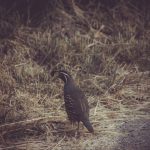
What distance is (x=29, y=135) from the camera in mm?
5633

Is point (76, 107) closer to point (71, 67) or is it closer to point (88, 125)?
point (88, 125)

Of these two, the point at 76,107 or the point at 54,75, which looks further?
the point at 54,75

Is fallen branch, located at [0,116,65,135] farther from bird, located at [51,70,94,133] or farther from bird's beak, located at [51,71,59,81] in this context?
bird's beak, located at [51,71,59,81]

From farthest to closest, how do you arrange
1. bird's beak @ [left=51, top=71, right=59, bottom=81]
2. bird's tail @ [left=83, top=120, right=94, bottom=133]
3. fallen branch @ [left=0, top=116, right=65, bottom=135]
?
bird's beak @ [left=51, top=71, right=59, bottom=81]
fallen branch @ [left=0, top=116, right=65, bottom=135]
bird's tail @ [left=83, top=120, right=94, bottom=133]

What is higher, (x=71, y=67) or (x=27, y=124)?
(x=71, y=67)

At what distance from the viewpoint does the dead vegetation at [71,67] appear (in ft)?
18.6

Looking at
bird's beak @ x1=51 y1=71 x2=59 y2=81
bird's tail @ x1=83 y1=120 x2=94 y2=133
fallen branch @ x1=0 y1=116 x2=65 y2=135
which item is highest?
bird's beak @ x1=51 y1=71 x2=59 y2=81

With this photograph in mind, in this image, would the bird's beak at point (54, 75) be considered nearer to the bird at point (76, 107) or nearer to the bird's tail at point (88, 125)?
the bird at point (76, 107)

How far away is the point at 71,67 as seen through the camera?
749 centimetres

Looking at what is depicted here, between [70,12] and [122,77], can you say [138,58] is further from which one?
[70,12]

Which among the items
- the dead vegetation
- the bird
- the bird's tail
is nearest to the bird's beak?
the dead vegetation

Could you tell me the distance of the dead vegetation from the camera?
5.66m

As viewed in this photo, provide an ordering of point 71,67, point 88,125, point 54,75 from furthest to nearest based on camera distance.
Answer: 1. point 71,67
2. point 54,75
3. point 88,125

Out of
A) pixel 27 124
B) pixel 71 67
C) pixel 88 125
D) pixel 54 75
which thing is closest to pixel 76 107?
pixel 88 125
